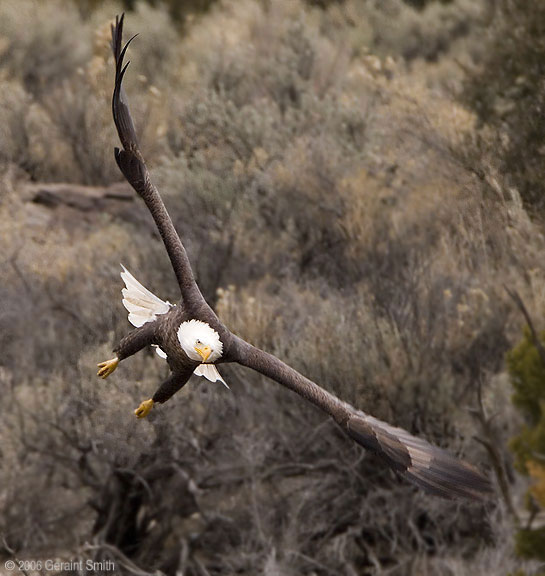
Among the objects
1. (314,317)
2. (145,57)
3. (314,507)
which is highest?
(314,317)

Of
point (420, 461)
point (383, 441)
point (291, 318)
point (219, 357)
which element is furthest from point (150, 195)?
point (291, 318)

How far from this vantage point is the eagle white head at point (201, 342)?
6.98 m

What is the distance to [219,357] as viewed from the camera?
7113mm

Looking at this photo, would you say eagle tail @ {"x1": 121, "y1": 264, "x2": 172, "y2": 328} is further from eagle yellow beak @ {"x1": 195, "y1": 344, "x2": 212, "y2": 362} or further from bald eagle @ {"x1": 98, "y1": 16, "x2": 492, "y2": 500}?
eagle yellow beak @ {"x1": 195, "y1": 344, "x2": 212, "y2": 362}

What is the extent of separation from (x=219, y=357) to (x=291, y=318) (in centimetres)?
438

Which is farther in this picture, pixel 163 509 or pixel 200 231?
pixel 200 231

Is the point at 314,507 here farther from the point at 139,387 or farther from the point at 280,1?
the point at 280,1

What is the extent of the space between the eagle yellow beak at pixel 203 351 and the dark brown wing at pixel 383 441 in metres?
0.25

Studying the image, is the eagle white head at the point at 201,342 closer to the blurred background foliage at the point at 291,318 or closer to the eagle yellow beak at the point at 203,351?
the eagle yellow beak at the point at 203,351

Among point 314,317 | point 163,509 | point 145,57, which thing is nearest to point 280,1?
point 145,57

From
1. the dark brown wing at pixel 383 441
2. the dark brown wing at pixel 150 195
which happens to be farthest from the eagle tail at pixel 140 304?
the dark brown wing at pixel 383 441

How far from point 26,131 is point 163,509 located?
8026 millimetres

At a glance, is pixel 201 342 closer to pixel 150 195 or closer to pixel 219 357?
pixel 219 357

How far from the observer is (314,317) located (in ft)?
37.1
